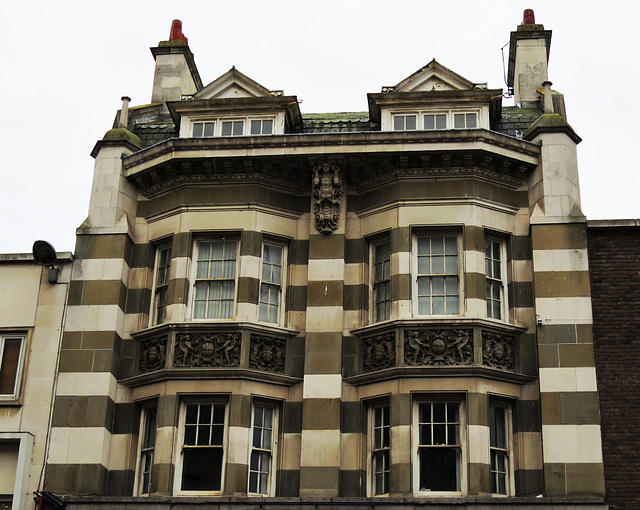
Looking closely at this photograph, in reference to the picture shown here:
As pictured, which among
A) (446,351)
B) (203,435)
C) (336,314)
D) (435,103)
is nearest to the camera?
(446,351)


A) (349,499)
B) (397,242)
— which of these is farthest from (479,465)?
(397,242)

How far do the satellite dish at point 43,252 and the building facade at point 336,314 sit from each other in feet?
2.39

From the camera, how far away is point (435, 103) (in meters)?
26.0

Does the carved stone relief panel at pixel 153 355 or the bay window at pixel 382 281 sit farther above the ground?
the bay window at pixel 382 281

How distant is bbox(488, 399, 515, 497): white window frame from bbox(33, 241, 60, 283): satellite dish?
10464 mm

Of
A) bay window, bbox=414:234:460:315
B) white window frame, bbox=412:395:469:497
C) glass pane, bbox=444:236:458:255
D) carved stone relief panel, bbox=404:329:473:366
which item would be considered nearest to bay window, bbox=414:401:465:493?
white window frame, bbox=412:395:469:497

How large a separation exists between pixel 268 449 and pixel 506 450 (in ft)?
16.6

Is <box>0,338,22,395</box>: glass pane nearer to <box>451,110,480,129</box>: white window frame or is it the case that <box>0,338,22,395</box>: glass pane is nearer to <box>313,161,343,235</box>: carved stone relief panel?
<box>313,161,343,235</box>: carved stone relief panel

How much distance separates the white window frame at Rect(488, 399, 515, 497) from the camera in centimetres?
2197

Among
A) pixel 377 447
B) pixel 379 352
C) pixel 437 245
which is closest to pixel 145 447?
pixel 377 447

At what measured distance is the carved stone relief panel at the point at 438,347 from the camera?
22625mm

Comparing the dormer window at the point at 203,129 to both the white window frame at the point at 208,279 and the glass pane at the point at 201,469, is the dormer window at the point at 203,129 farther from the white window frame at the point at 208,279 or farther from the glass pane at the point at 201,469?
the glass pane at the point at 201,469

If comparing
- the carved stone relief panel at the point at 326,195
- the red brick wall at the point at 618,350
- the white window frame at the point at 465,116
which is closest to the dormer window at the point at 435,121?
the white window frame at the point at 465,116

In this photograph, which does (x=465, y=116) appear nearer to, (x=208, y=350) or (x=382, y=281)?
(x=382, y=281)
